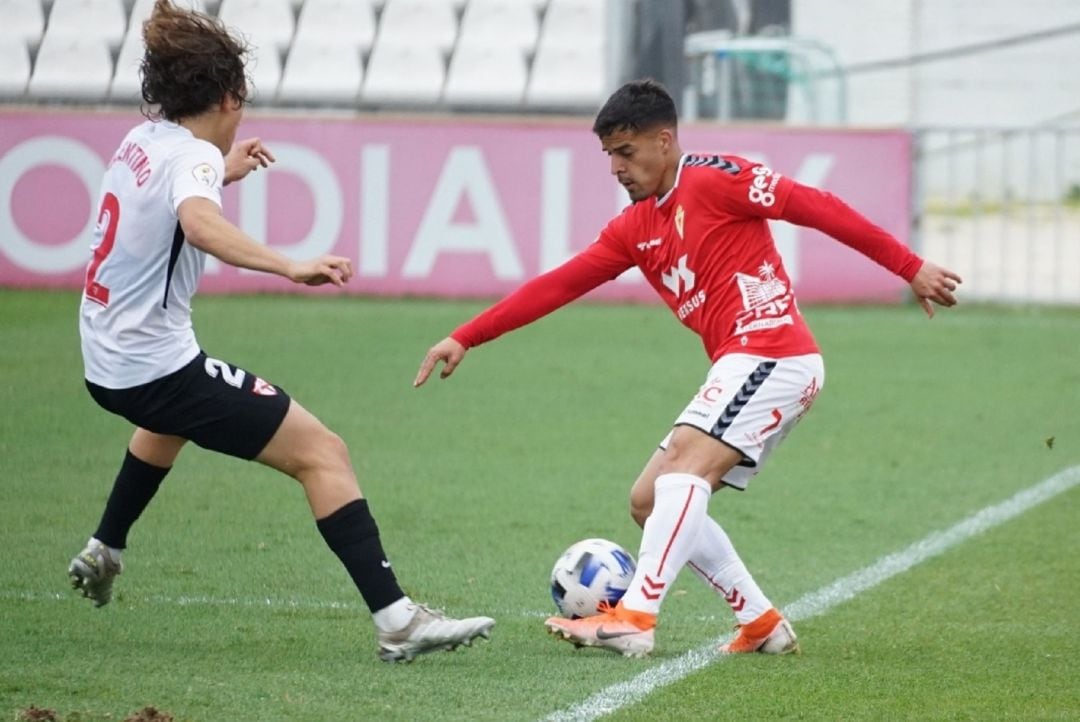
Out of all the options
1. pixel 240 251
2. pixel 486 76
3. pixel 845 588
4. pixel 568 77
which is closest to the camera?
pixel 240 251

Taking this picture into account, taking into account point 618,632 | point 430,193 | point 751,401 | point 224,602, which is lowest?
point 430,193

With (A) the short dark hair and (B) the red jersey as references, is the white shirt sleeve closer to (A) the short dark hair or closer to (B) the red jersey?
(B) the red jersey

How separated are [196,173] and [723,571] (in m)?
1.97

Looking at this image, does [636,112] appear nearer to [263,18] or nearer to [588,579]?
[588,579]

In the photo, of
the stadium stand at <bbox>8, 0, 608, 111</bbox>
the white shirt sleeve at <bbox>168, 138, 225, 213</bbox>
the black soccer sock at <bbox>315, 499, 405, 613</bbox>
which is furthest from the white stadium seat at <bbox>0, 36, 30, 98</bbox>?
the black soccer sock at <bbox>315, 499, 405, 613</bbox>

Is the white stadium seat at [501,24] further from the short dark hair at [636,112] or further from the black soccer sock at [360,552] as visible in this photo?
the black soccer sock at [360,552]

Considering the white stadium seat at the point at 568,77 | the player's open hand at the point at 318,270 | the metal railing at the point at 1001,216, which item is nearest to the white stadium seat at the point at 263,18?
the white stadium seat at the point at 568,77

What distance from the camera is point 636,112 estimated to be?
18.6ft

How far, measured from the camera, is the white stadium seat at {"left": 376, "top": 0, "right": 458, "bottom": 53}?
19.2 metres

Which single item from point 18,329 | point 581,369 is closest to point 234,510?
point 581,369

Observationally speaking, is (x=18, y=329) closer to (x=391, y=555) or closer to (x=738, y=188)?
(x=391, y=555)

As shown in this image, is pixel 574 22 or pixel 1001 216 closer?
pixel 1001 216

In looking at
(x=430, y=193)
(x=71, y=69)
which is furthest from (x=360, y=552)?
(x=71, y=69)

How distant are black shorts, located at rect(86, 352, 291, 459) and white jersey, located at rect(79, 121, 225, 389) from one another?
4cm
